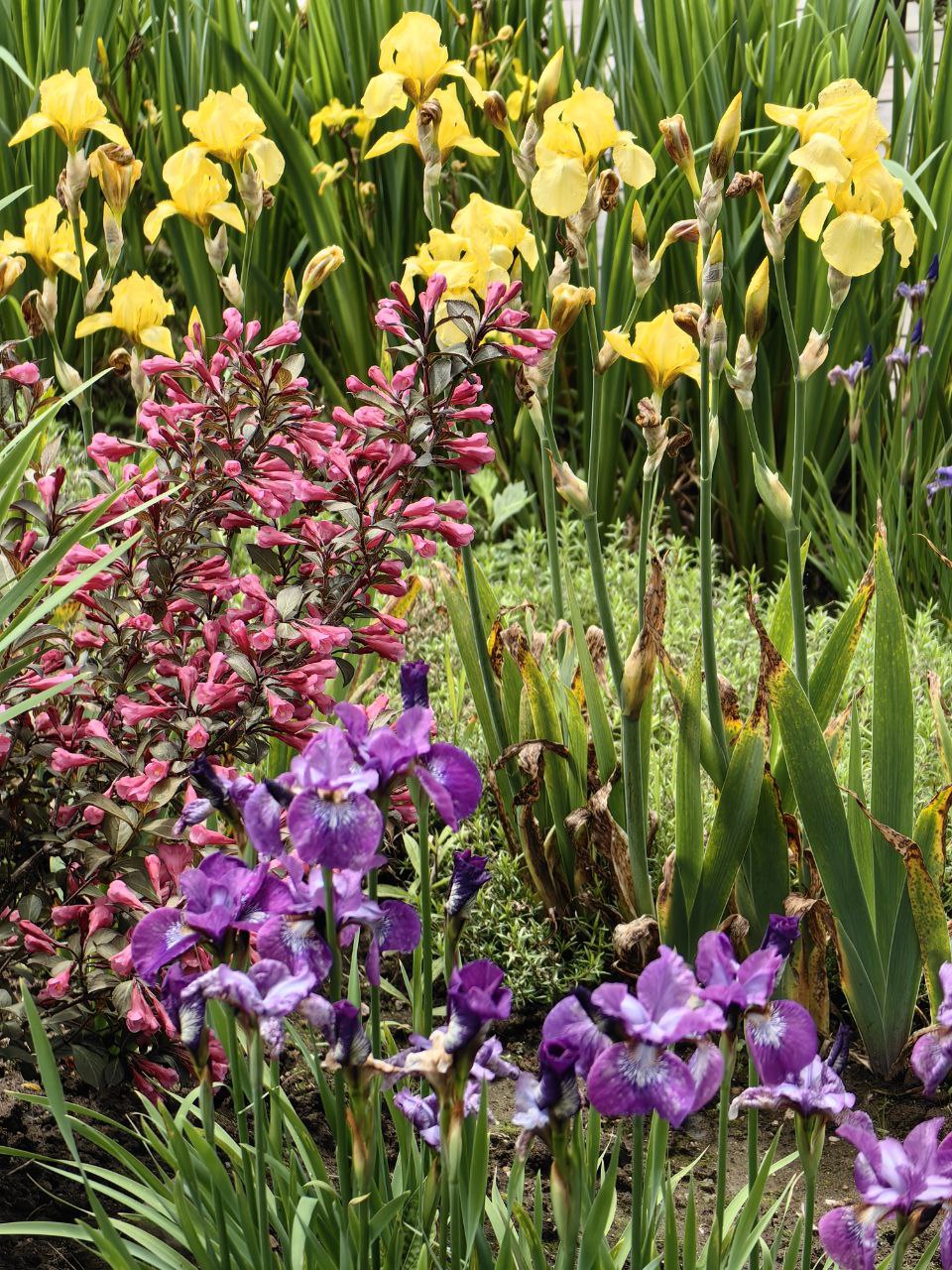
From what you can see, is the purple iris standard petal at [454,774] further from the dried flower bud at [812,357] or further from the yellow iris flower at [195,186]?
the yellow iris flower at [195,186]

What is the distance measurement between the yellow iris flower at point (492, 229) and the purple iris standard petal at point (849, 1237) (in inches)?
51.2

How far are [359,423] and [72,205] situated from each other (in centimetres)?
87

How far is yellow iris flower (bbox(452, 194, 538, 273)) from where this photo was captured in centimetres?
177

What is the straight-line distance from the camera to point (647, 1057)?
78cm

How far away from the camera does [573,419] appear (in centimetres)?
373

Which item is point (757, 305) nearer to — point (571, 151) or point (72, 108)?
point (571, 151)

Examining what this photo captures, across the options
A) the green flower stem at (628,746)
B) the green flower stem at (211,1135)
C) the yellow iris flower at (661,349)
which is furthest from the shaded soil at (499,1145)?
the yellow iris flower at (661,349)

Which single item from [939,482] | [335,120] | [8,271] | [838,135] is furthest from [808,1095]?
[335,120]

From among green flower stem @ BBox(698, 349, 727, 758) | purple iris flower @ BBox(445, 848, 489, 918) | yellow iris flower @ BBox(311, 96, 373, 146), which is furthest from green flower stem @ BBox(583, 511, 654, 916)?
yellow iris flower @ BBox(311, 96, 373, 146)

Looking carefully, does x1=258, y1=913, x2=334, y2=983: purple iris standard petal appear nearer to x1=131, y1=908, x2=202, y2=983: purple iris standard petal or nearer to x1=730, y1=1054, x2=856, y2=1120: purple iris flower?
x1=131, y1=908, x2=202, y2=983: purple iris standard petal

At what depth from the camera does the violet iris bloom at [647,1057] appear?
2.52 ft

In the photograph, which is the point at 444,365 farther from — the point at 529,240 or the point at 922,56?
the point at 922,56

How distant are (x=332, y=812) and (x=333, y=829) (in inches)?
0.5

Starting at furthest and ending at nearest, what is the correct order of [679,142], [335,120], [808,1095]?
1. [335,120]
2. [679,142]
3. [808,1095]
